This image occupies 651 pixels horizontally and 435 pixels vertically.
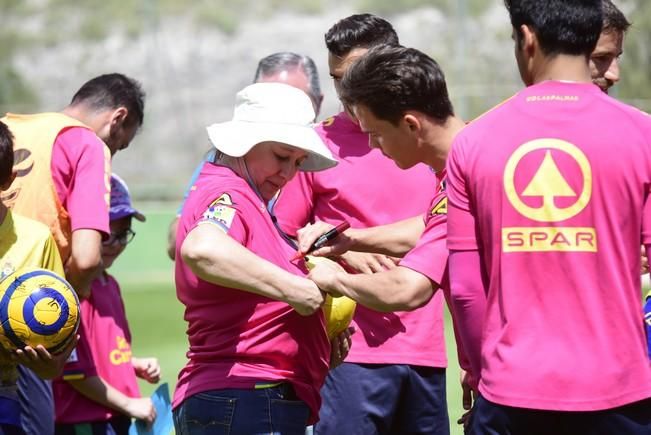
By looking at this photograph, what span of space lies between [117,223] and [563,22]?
402cm

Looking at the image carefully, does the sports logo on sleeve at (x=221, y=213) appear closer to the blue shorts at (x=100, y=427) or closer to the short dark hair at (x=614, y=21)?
the short dark hair at (x=614, y=21)

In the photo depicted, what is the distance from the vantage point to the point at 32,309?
4836 millimetres

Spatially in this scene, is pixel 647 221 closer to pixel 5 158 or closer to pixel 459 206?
pixel 459 206

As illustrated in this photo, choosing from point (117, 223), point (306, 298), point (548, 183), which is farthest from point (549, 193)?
point (117, 223)

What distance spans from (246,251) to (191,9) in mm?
29734

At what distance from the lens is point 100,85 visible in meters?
6.75

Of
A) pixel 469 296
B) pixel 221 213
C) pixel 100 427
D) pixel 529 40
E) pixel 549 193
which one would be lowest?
pixel 100 427

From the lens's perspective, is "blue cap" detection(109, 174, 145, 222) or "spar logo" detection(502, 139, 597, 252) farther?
"blue cap" detection(109, 174, 145, 222)

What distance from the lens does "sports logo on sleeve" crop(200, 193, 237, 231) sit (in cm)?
418

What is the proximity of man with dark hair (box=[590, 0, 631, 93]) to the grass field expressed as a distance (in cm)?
336

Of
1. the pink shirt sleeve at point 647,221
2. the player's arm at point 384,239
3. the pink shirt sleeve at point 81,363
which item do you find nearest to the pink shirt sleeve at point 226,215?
the player's arm at point 384,239

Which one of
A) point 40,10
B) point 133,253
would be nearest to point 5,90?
point 40,10

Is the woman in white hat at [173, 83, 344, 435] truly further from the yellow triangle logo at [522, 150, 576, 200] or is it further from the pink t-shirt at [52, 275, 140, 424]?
the pink t-shirt at [52, 275, 140, 424]

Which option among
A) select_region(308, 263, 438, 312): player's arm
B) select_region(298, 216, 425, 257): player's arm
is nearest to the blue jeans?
select_region(308, 263, 438, 312): player's arm
